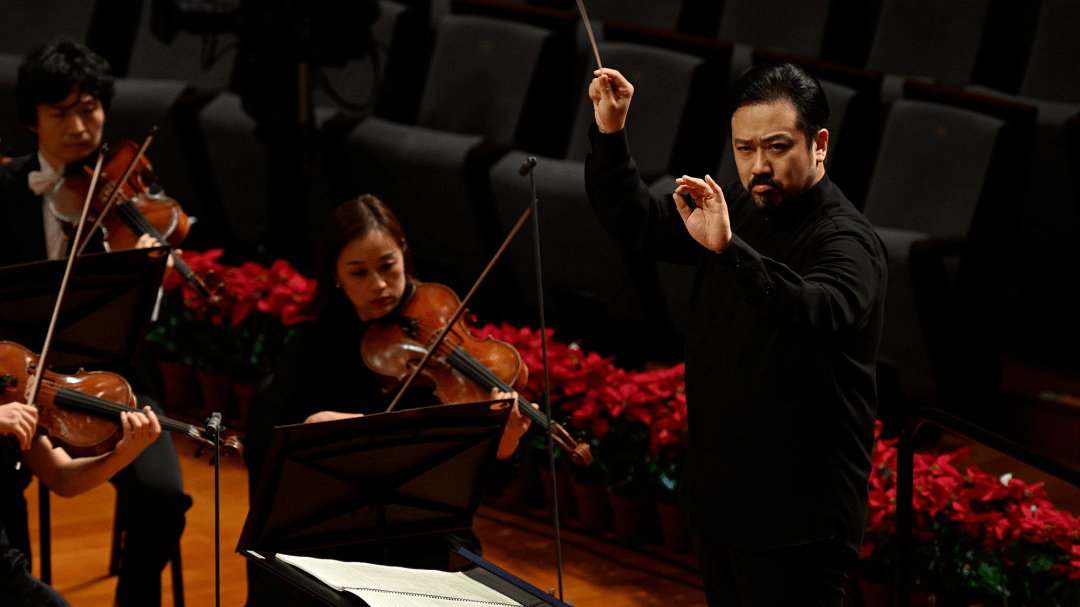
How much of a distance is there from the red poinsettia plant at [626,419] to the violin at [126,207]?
1.78 ft

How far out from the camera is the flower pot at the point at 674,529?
1.93 m

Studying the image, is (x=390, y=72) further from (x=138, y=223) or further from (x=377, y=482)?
(x=377, y=482)

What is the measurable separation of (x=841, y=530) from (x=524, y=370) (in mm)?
621

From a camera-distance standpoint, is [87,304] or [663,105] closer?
[87,304]

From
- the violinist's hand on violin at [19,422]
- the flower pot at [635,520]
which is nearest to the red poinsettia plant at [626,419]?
the flower pot at [635,520]

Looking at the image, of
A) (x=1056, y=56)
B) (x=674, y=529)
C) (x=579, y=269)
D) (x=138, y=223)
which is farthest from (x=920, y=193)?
(x=138, y=223)

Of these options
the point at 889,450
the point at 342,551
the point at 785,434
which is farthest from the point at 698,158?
the point at 785,434

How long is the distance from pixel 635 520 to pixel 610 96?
1042 millimetres

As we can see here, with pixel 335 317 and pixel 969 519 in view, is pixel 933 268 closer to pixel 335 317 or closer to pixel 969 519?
pixel 969 519

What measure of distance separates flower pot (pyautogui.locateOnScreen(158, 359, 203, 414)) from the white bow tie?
860 millimetres

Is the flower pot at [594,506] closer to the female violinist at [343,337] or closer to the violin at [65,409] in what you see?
the female violinist at [343,337]

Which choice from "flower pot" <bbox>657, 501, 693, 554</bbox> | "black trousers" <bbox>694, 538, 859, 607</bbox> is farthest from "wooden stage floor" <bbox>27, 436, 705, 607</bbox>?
"black trousers" <bbox>694, 538, 859, 607</bbox>

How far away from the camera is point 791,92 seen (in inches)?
39.2

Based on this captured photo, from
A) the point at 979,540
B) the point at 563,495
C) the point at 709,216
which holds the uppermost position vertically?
the point at 709,216
